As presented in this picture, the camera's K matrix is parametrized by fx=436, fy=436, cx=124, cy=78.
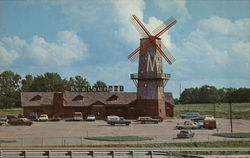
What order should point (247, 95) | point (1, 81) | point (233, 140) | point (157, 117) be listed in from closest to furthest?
1. point (233, 140)
2. point (157, 117)
3. point (1, 81)
4. point (247, 95)

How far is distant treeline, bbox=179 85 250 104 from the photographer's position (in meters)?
143

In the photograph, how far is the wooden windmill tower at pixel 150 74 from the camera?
6894 centimetres

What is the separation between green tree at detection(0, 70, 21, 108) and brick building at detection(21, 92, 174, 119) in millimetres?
39380

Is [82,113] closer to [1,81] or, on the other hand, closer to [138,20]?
[138,20]

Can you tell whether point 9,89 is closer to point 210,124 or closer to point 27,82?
point 27,82

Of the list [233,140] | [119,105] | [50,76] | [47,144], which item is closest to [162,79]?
[119,105]

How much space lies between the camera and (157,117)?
68.2 m

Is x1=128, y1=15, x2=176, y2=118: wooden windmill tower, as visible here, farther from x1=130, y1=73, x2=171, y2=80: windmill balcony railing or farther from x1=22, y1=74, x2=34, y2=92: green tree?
x1=22, y1=74, x2=34, y2=92: green tree

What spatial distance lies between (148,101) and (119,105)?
26.0 feet

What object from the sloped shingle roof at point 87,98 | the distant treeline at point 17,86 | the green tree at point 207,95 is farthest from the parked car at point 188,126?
the green tree at point 207,95

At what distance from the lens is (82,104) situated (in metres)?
76.4

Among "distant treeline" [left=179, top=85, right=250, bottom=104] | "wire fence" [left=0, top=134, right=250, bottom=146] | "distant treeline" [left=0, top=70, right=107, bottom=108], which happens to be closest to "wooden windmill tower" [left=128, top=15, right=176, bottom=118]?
"wire fence" [left=0, top=134, right=250, bottom=146]

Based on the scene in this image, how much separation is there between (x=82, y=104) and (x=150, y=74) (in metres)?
14.5

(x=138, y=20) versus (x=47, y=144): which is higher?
(x=138, y=20)
